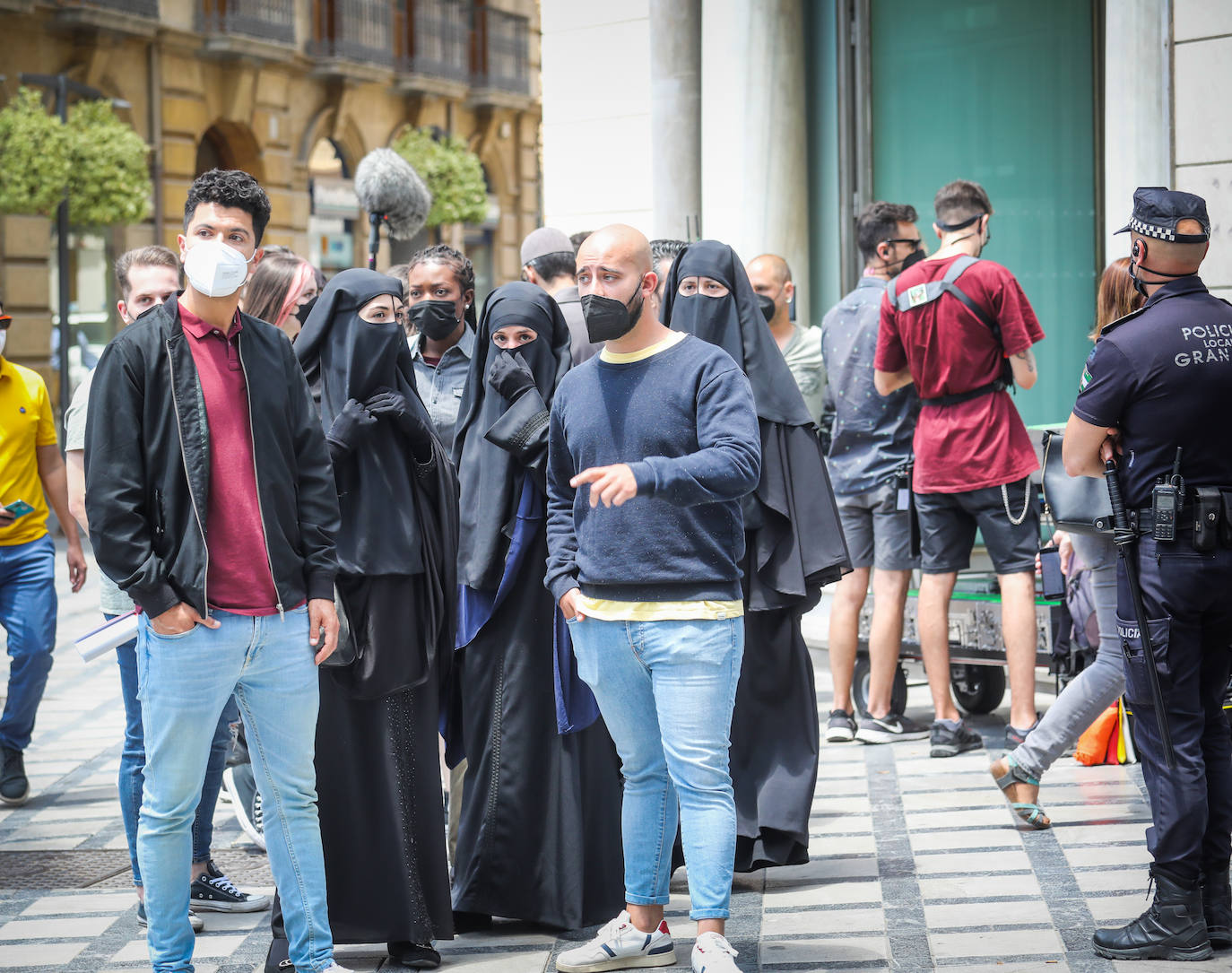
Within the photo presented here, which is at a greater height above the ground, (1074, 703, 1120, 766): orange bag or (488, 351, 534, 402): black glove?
(488, 351, 534, 402): black glove

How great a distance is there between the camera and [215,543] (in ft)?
13.1

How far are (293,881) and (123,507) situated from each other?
109 centimetres

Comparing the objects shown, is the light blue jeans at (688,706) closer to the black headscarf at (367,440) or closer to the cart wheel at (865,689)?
the black headscarf at (367,440)

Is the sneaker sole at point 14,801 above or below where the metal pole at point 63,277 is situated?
below

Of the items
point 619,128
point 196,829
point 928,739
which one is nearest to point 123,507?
point 196,829

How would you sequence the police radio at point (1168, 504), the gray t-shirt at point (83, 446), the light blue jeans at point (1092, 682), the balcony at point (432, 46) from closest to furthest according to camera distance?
the police radio at point (1168, 504)
the gray t-shirt at point (83, 446)
the light blue jeans at point (1092, 682)
the balcony at point (432, 46)

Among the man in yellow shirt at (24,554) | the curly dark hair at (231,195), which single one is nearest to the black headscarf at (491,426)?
the curly dark hair at (231,195)

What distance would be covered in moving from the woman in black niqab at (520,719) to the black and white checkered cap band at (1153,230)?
1786 millimetres

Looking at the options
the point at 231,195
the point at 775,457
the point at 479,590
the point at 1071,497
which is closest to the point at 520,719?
the point at 479,590

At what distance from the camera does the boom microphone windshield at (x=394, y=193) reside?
883cm

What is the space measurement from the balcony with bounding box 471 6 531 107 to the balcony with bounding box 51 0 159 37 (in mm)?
10769

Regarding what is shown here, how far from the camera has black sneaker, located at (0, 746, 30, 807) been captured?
6.79 meters

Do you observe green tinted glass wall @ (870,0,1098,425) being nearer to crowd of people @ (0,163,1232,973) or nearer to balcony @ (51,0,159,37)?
crowd of people @ (0,163,1232,973)

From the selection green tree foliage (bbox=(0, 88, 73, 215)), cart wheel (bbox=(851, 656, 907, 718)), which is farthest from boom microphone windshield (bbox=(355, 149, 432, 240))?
green tree foliage (bbox=(0, 88, 73, 215))
